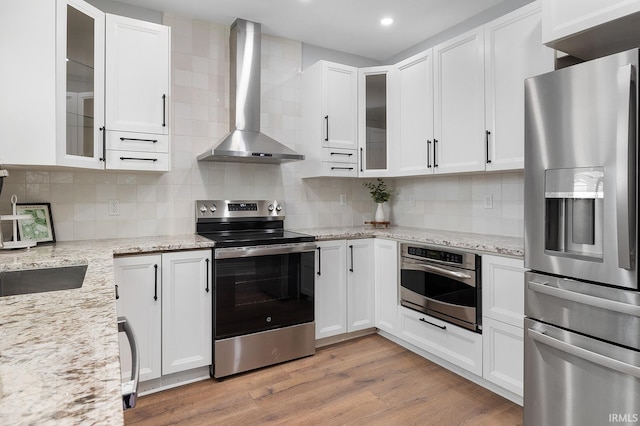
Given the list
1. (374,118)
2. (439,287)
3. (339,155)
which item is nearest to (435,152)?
(374,118)

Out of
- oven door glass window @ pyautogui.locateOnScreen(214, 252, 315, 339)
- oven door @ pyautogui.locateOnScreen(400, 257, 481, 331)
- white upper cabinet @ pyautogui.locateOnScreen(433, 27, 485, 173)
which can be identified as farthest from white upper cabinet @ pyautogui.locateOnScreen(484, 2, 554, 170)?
oven door glass window @ pyautogui.locateOnScreen(214, 252, 315, 339)

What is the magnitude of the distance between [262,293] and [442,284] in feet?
4.11

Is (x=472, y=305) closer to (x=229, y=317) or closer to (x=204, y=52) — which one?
(x=229, y=317)

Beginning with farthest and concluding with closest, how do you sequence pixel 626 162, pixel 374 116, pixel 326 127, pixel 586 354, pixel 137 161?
pixel 374 116 < pixel 326 127 < pixel 137 161 < pixel 586 354 < pixel 626 162

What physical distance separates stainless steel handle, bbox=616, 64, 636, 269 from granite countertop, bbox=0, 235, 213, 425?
1690 millimetres

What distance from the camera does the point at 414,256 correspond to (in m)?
2.73

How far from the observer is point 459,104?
2.67 meters

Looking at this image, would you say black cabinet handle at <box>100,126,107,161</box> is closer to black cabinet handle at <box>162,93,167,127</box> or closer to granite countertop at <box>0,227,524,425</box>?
black cabinet handle at <box>162,93,167,127</box>

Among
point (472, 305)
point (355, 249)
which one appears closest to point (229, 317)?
point (355, 249)

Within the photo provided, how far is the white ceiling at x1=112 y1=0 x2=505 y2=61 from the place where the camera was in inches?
107

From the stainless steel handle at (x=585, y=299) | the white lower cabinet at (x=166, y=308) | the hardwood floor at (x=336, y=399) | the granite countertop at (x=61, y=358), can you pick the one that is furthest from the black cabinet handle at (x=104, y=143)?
the stainless steel handle at (x=585, y=299)

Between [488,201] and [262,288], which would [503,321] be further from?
[262,288]

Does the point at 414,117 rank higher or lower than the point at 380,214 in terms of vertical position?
higher

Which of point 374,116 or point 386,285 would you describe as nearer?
point 386,285
